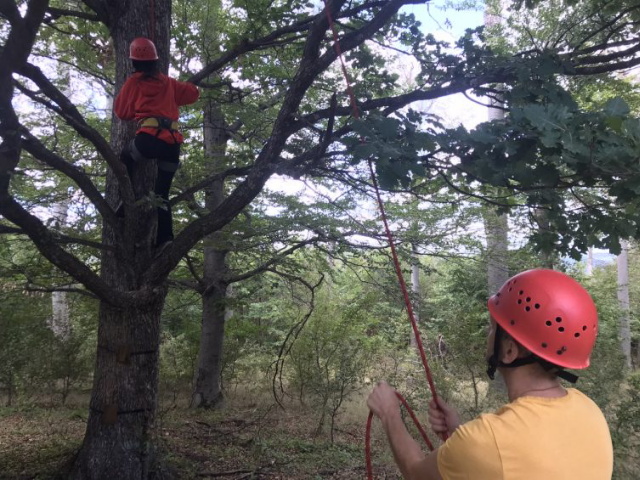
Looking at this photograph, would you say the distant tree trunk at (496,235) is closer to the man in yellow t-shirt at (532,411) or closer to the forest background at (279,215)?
the forest background at (279,215)

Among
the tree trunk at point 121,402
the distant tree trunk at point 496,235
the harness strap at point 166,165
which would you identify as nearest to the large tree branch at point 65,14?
the harness strap at point 166,165

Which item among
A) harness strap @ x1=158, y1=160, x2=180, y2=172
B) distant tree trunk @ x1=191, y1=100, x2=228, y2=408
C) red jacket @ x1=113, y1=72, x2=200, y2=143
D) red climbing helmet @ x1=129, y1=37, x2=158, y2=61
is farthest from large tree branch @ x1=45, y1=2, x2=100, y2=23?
distant tree trunk @ x1=191, y1=100, x2=228, y2=408

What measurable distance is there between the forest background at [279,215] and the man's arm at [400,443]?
1106mm

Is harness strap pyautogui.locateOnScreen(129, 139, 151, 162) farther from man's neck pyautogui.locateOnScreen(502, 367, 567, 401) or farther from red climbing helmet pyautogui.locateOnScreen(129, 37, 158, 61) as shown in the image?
man's neck pyautogui.locateOnScreen(502, 367, 567, 401)

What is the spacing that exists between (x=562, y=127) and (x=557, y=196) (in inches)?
36.7

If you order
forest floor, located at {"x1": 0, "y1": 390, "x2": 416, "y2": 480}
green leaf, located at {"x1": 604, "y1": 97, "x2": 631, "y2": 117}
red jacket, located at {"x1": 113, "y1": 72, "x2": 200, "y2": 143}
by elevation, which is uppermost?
red jacket, located at {"x1": 113, "y1": 72, "x2": 200, "y2": 143}

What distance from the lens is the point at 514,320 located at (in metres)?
1.48

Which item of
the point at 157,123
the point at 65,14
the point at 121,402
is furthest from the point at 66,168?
the point at 121,402

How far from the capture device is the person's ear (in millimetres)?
1465

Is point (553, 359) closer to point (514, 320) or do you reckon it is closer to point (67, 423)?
point (514, 320)

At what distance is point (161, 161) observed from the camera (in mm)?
3885

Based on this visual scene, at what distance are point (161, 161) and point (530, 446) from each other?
138 inches

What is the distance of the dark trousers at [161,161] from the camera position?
3627mm

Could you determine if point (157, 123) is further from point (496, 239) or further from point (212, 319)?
point (496, 239)
